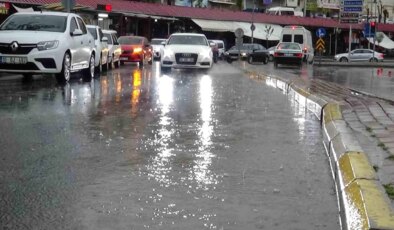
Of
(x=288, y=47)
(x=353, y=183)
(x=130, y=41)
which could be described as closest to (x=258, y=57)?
(x=288, y=47)

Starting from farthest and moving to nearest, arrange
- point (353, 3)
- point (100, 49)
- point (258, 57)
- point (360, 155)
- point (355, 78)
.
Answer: point (258, 57) → point (353, 3) → point (355, 78) → point (100, 49) → point (360, 155)

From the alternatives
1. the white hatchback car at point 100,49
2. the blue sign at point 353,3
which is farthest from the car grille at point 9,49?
the blue sign at point 353,3

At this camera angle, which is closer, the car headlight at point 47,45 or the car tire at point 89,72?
the car headlight at point 47,45

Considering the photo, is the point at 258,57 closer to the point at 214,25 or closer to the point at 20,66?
the point at 214,25

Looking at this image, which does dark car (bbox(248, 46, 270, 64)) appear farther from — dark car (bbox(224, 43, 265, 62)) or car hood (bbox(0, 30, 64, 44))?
car hood (bbox(0, 30, 64, 44))

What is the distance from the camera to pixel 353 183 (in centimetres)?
469

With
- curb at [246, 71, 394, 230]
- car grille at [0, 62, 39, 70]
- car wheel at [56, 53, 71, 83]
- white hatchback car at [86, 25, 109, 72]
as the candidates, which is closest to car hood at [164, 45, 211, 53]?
white hatchback car at [86, 25, 109, 72]

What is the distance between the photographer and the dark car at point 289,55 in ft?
107

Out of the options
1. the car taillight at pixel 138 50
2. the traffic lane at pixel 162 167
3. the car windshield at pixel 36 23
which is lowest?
the traffic lane at pixel 162 167

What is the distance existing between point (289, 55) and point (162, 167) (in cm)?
2734

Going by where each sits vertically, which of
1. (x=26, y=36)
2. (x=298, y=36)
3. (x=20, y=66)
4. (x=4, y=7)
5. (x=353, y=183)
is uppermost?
(x=4, y=7)

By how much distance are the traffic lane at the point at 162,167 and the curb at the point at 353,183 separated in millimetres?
134

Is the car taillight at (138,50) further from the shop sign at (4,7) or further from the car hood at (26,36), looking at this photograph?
the car hood at (26,36)

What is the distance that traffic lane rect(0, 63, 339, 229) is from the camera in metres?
4.34
